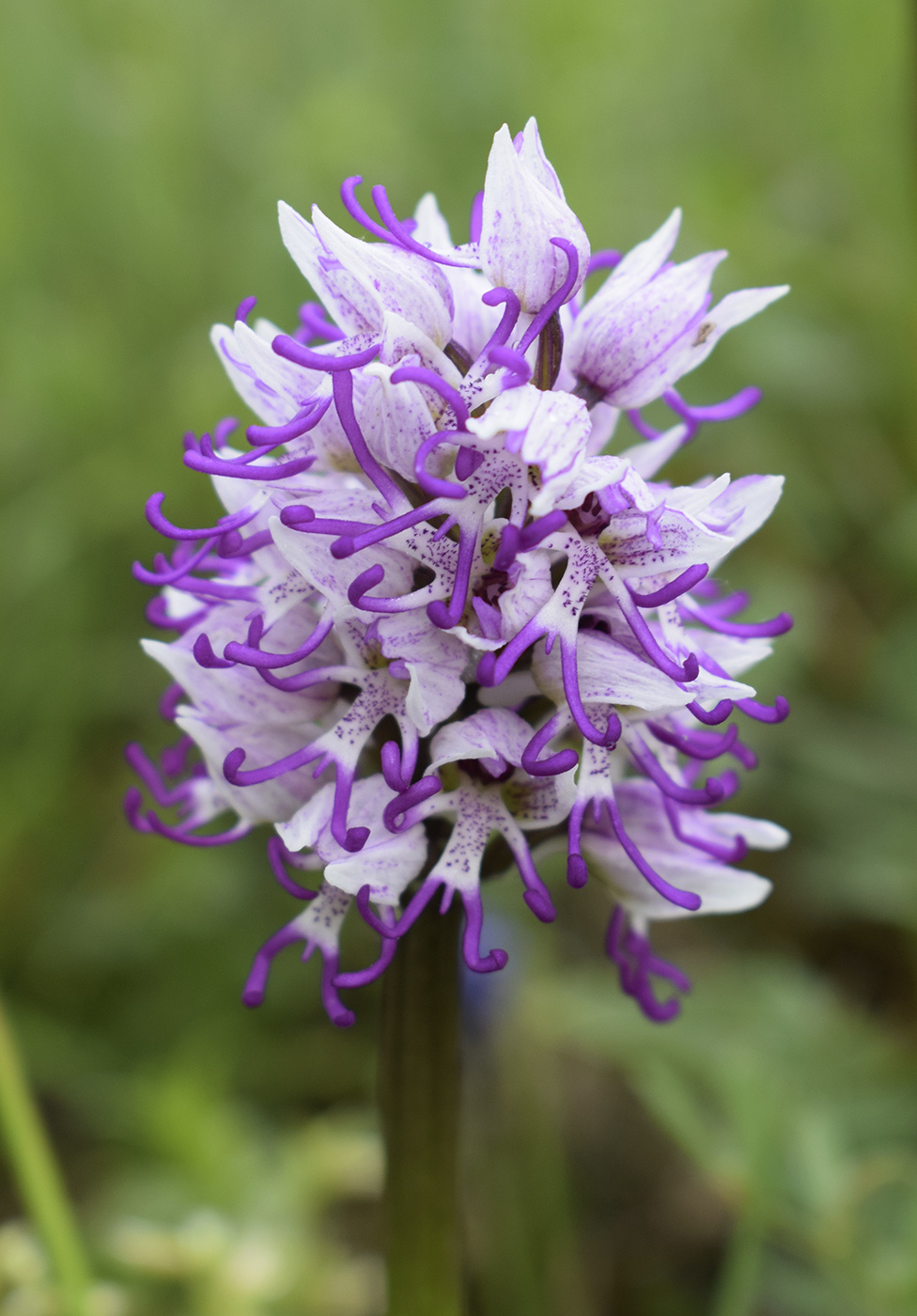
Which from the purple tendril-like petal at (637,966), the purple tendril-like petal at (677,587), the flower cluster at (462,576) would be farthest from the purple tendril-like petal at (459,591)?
the purple tendril-like petal at (637,966)

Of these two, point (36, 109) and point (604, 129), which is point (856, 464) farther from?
point (36, 109)

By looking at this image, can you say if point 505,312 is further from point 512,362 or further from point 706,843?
point 706,843

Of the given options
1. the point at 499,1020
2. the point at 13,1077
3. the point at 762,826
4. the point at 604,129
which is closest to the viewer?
the point at 762,826

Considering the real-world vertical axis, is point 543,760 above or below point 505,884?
above

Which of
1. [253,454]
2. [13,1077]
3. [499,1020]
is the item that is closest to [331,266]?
[253,454]

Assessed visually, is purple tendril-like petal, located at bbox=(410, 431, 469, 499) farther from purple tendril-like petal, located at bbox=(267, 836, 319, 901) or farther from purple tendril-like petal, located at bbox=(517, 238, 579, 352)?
purple tendril-like petal, located at bbox=(267, 836, 319, 901)

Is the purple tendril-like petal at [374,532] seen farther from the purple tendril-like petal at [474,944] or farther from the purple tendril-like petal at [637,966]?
the purple tendril-like petal at [637,966]

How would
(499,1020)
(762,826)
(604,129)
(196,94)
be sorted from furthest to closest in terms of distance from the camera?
(196,94)
(604,129)
(499,1020)
(762,826)

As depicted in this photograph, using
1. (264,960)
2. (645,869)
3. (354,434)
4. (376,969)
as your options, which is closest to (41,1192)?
(264,960)
